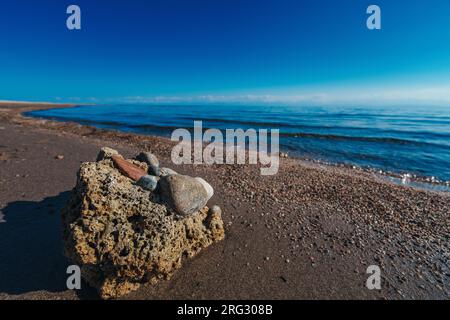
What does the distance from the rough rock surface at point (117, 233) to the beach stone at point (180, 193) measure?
0.15 metres

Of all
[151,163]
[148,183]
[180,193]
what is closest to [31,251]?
[148,183]

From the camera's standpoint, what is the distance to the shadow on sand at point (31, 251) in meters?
3.91

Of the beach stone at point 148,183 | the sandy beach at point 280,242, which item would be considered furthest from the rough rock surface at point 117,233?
the sandy beach at point 280,242

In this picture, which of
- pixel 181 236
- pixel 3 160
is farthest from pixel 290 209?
pixel 3 160

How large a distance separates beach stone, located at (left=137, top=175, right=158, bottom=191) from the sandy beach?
1677mm

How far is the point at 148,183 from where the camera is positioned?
4.29 meters

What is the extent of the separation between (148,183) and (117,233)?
39.6 inches

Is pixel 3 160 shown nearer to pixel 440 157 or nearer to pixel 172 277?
pixel 172 277

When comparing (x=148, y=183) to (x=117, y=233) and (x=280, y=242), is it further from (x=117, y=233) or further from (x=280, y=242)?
(x=280, y=242)

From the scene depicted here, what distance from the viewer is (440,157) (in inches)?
624

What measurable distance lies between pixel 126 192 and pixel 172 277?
177cm

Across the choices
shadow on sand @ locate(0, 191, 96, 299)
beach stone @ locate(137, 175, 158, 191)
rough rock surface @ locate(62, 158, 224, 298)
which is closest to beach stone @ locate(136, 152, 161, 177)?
beach stone @ locate(137, 175, 158, 191)

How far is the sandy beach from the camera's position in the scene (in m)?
4.05

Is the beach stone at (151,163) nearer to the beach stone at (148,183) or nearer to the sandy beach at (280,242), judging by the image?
the beach stone at (148,183)
